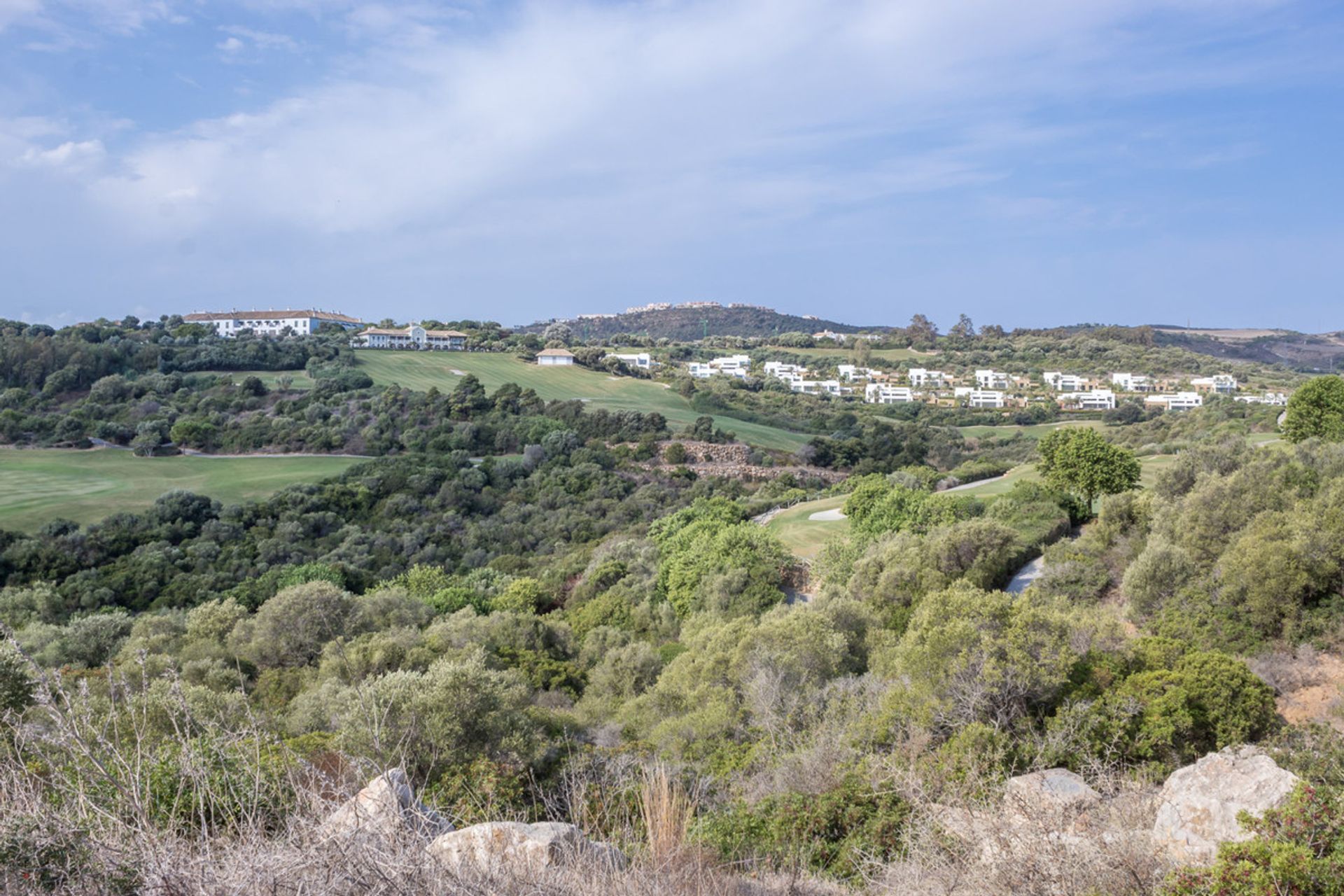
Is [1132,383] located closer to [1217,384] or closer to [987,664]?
[1217,384]

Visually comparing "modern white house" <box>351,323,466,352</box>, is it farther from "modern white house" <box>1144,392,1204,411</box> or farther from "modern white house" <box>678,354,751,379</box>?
"modern white house" <box>1144,392,1204,411</box>

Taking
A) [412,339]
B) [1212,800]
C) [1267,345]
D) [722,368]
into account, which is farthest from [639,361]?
[1267,345]

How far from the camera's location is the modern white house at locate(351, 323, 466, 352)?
62.3 m

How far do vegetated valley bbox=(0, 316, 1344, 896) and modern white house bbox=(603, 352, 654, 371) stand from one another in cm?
2770

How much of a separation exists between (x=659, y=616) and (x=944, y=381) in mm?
59095

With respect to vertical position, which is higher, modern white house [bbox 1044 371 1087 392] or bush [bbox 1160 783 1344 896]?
modern white house [bbox 1044 371 1087 392]

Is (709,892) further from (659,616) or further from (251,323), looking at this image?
(251,323)

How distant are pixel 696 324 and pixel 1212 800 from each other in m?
134

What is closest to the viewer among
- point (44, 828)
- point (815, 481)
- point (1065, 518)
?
point (44, 828)

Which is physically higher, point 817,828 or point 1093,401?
point 1093,401

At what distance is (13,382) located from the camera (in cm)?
4009

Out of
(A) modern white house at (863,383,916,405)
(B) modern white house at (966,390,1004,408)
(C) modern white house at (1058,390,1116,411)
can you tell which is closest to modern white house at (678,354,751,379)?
(A) modern white house at (863,383,916,405)

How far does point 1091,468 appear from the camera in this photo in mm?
19453

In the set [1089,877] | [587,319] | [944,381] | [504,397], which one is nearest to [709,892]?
[1089,877]
